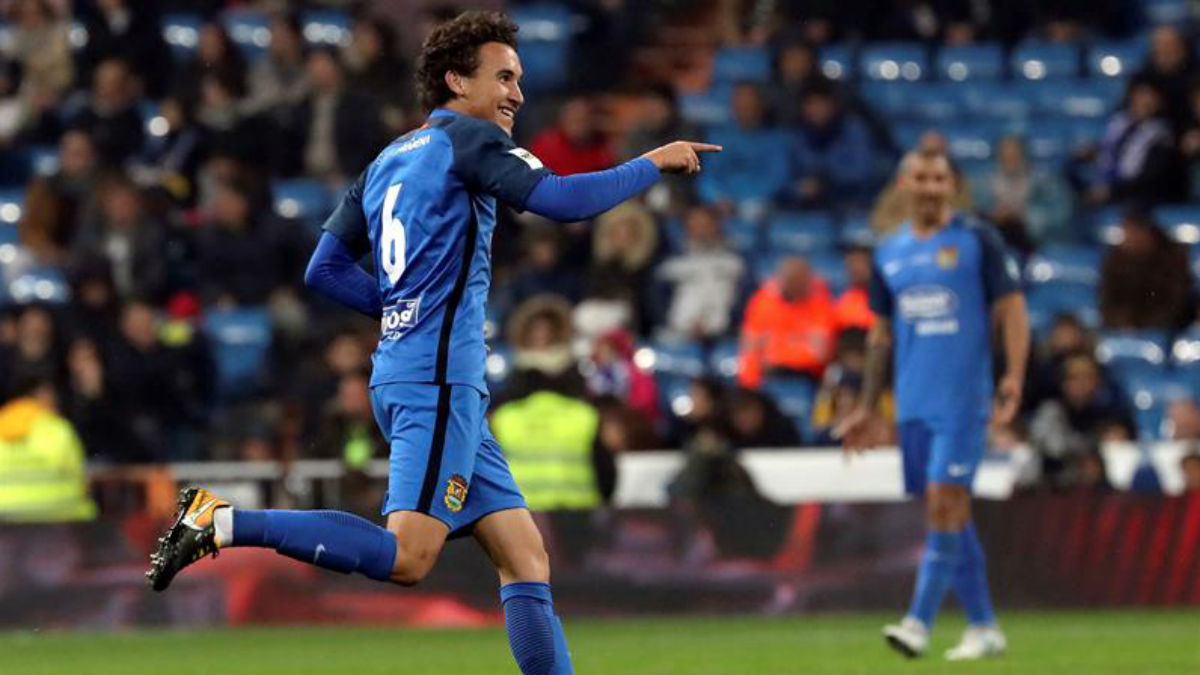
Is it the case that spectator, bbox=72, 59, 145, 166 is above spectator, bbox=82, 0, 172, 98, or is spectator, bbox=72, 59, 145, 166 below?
below

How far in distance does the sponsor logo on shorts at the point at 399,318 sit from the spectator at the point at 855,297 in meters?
8.72

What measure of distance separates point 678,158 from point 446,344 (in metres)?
0.82

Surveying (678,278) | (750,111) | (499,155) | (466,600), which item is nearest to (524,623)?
(499,155)

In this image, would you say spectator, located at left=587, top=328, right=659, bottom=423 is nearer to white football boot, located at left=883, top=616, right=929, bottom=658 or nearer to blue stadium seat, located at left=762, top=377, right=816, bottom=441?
blue stadium seat, located at left=762, top=377, right=816, bottom=441

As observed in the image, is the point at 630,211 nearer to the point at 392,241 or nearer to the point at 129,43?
the point at 129,43

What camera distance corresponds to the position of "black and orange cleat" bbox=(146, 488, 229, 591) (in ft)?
21.8

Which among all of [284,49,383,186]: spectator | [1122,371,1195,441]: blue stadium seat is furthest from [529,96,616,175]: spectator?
[1122,371,1195,441]: blue stadium seat

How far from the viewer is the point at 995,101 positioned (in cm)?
1934

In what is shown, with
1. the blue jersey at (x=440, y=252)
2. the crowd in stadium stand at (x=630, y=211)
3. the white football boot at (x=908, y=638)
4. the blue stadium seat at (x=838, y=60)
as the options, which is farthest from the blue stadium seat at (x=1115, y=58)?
the blue jersey at (x=440, y=252)

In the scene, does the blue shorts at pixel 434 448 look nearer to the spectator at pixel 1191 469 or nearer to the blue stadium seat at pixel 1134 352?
the spectator at pixel 1191 469

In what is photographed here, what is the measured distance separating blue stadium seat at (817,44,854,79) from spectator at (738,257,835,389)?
3.70m

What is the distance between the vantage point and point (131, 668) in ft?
35.8

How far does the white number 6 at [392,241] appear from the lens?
6930mm

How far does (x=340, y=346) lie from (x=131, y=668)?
488 cm
